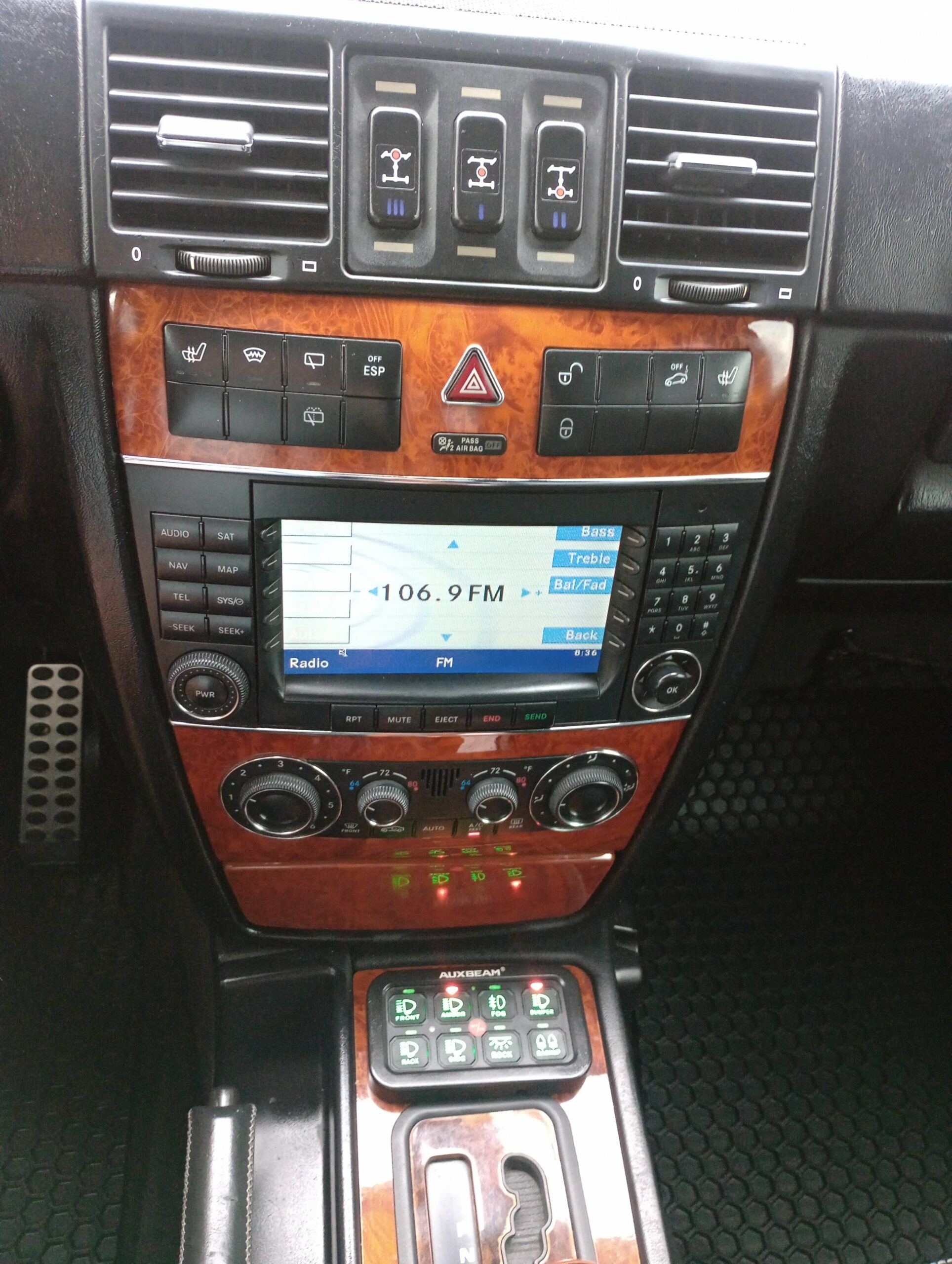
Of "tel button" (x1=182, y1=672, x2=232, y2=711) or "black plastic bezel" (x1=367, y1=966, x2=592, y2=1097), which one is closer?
"tel button" (x1=182, y1=672, x2=232, y2=711)

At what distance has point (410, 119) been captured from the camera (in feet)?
2.23

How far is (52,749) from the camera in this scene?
139cm

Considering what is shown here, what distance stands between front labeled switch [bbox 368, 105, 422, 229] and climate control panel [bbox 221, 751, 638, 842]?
0.48 metres

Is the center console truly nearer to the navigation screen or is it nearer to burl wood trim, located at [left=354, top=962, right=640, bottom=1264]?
the navigation screen

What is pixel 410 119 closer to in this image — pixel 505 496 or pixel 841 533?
pixel 505 496

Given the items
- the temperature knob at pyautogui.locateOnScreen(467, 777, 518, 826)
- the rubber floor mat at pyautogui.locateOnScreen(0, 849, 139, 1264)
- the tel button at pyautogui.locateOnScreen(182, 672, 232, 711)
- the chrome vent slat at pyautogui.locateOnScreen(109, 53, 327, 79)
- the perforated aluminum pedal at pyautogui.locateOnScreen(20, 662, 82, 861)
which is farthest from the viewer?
the perforated aluminum pedal at pyautogui.locateOnScreen(20, 662, 82, 861)

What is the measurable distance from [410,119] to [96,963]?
120 centimetres

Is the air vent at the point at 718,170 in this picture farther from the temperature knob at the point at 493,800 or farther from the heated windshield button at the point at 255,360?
the temperature knob at the point at 493,800

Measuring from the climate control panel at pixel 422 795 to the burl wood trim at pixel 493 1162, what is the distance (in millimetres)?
288

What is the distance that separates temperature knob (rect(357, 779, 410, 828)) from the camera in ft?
3.14

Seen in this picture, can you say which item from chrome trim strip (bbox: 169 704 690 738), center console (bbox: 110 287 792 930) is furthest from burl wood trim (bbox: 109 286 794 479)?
chrome trim strip (bbox: 169 704 690 738)

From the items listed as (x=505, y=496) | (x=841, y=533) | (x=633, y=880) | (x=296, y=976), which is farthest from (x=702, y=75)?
(x=296, y=976)

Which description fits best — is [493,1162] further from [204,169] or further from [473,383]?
[204,169]

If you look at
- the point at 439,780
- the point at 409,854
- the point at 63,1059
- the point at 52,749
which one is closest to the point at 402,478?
the point at 439,780
